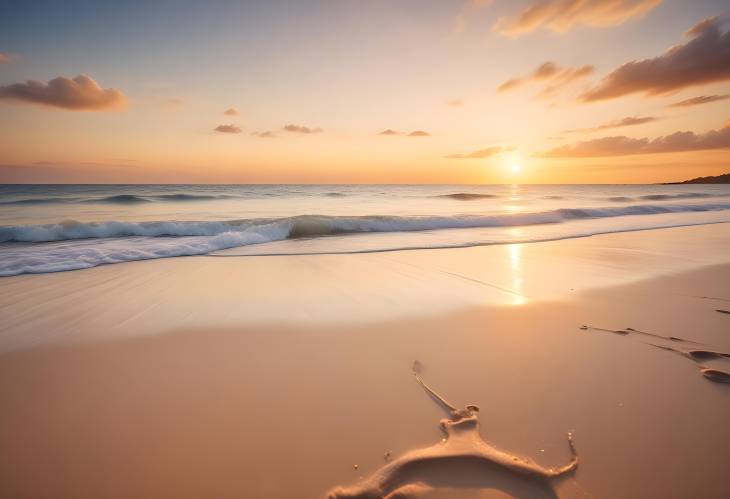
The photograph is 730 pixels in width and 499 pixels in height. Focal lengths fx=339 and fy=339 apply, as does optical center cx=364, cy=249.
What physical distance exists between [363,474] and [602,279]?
483 cm

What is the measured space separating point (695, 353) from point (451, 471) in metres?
Result: 2.43

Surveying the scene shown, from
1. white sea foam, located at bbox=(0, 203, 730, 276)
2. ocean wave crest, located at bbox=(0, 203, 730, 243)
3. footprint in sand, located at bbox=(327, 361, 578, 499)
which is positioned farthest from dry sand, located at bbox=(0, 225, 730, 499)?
ocean wave crest, located at bbox=(0, 203, 730, 243)

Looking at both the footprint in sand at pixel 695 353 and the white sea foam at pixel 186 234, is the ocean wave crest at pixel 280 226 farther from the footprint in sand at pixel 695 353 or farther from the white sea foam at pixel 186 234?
the footprint in sand at pixel 695 353

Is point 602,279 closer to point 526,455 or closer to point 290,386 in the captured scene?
point 526,455

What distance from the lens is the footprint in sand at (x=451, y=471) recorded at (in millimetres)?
1486

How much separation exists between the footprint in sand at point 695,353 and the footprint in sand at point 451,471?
1.44 m

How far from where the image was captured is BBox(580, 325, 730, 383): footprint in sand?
2316mm

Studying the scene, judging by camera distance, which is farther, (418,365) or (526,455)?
(418,365)

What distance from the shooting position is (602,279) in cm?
491

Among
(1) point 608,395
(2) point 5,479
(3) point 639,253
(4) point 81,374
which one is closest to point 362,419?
(1) point 608,395

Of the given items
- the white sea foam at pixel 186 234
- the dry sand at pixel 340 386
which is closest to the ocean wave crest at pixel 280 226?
the white sea foam at pixel 186 234

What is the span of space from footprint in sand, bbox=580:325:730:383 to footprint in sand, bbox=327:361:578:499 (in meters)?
1.44

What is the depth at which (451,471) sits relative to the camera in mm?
1584

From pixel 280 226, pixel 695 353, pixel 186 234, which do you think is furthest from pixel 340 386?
pixel 186 234
